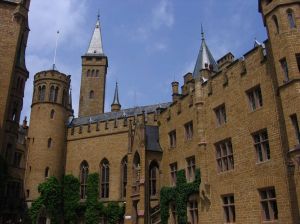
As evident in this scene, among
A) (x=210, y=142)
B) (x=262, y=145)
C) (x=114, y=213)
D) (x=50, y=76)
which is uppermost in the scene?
(x=50, y=76)

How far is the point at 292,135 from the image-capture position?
16.2 metres

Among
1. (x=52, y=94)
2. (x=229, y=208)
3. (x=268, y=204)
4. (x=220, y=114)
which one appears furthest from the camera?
(x=52, y=94)

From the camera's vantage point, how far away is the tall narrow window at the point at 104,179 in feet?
124

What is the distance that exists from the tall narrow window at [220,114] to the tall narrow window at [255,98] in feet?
8.97

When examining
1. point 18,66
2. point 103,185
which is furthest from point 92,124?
point 18,66

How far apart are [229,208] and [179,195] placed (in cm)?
560

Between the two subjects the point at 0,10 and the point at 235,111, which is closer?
the point at 235,111

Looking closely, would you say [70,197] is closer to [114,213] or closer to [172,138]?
[114,213]

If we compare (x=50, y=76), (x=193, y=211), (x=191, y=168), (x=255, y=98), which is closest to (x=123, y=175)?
(x=191, y=168)

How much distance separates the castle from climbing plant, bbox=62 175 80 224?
0.89 m

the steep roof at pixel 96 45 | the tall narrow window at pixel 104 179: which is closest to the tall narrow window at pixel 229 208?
the tall narrow window at pixel 104 179

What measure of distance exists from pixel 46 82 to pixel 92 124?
7.78 metres

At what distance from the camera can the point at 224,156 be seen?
2230 centimetres

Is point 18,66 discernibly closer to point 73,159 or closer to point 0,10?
point 0,10
